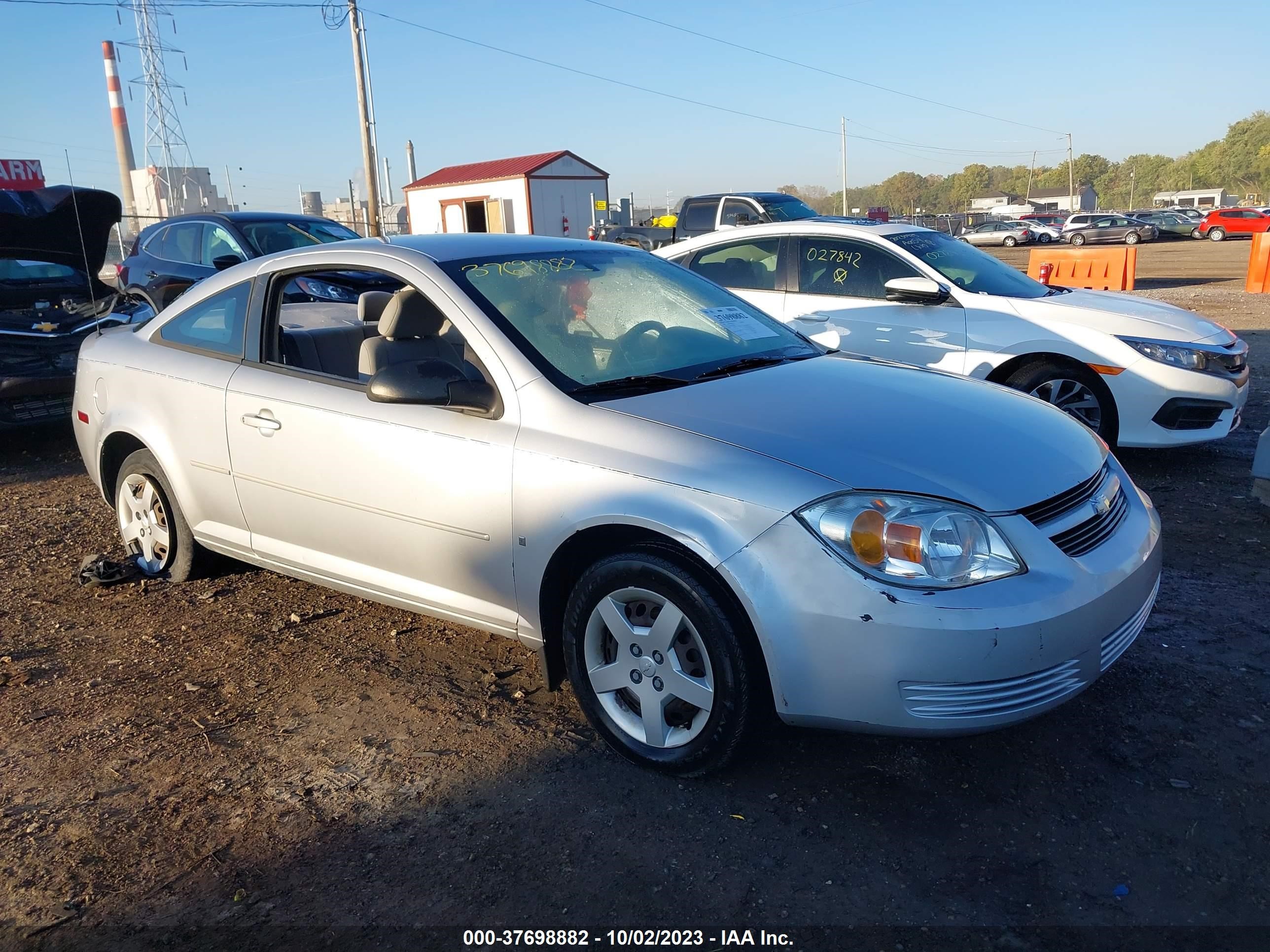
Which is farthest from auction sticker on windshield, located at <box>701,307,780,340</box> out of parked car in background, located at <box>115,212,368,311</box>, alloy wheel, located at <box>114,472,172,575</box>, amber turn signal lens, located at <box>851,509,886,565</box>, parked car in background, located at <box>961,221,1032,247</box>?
parked car in background, located at <box>961,221,1032,247</box>

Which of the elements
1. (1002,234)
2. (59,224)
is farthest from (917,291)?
(1002,234)

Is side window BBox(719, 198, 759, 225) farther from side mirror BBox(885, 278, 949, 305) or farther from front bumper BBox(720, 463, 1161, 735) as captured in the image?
front bumper BBox(720, 463, 1161, 735)

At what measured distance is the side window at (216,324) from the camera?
13.7 ft

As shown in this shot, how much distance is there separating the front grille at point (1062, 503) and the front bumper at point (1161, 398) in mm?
3049

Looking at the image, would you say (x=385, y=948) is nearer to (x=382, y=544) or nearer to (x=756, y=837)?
(x=756, y=837)

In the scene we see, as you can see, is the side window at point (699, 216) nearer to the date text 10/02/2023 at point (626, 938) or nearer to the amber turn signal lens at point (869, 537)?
the amber turn signal lens at point (869, 537)

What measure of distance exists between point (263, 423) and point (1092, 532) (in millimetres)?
3029

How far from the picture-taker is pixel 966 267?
663 cm

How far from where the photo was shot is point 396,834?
279 centimetres

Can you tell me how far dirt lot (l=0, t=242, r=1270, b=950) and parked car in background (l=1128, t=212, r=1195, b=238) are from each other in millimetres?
45397

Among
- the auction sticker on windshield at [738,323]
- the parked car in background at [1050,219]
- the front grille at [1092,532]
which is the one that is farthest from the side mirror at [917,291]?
the parked car in background at [1050,219]

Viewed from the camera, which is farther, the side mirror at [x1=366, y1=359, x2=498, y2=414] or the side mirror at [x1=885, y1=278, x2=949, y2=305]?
the side mirror at [x1=885, y1=278, x2=949, y2=305]

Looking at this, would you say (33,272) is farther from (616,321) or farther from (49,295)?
(616,321)

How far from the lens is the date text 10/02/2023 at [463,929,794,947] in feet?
7.64
